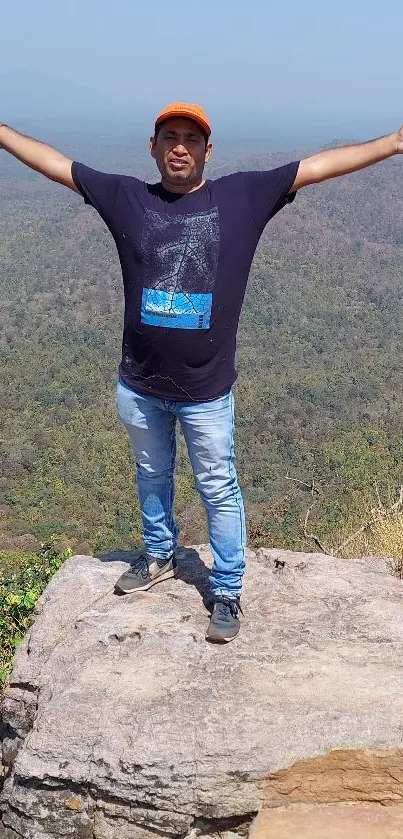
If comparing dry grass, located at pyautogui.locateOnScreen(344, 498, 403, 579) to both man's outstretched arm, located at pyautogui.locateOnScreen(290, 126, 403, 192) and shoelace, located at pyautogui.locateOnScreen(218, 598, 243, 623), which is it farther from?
man's outstretched arm, located at pyautogui.locateOnScreen(290, 126, 403, 192)

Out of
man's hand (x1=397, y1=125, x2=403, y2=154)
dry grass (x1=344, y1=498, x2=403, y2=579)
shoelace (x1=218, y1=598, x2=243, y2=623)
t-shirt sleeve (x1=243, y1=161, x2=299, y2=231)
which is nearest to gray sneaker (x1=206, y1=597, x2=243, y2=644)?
shoelace (x1=218, y1=598, x2=243, y2=623)

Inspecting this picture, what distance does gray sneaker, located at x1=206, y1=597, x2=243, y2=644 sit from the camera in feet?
9.36

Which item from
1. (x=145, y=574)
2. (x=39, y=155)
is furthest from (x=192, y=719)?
(x=39, y=155)

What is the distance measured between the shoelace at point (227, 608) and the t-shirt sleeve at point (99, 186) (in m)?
1.59

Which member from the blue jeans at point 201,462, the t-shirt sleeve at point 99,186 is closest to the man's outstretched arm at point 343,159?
the t-shirt sleeve at point 99,186

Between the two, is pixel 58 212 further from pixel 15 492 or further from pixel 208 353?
pixel 208 353

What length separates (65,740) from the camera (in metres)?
2.42

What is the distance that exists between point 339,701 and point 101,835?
93 cm

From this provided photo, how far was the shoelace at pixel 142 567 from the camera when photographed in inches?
129

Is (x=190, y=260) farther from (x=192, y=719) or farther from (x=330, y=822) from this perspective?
(x=330, y=822)

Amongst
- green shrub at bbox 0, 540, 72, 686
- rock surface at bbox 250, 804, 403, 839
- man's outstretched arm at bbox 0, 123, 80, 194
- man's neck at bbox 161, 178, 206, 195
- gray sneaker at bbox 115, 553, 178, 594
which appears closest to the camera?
rock surface at bbox 250, 804, 403, 839

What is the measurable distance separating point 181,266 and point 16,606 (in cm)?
199

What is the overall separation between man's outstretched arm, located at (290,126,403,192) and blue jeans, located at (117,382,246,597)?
864mm

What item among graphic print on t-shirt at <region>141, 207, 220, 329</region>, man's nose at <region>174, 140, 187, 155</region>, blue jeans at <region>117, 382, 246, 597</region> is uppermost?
man's nose at <region>174, 140, 187, 155</region>
